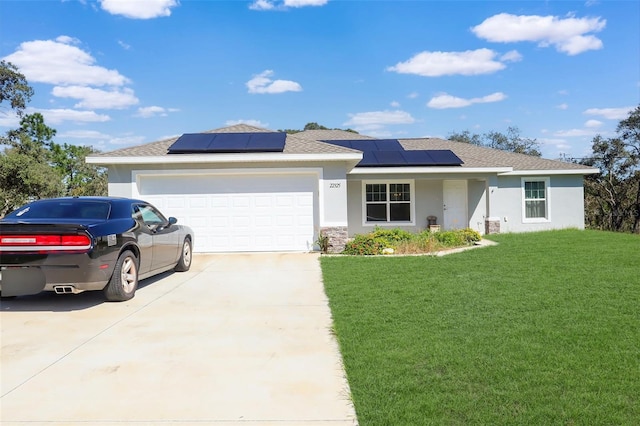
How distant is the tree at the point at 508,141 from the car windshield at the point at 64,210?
42.9 meters

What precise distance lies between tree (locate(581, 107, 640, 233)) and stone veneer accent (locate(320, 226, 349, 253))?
21.3m

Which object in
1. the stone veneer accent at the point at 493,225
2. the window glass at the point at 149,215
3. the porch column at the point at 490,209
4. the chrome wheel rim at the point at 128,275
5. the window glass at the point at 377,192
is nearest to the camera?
the chrome wheel rim at the point at 128,275

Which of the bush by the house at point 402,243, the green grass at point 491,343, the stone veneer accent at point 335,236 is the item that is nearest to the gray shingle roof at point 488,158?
the bush by the house at point 402,243

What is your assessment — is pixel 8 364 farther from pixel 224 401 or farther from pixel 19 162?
pixel 19 162

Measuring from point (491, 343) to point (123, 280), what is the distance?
211 inches

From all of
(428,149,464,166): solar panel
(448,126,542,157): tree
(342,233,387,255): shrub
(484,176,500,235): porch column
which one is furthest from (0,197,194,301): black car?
(448,126,542,157): tree

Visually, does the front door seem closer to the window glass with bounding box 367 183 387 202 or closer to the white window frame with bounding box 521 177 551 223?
the window glass with bounding box 367 183 387 202

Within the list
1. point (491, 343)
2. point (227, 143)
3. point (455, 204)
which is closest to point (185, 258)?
point (227, 143)

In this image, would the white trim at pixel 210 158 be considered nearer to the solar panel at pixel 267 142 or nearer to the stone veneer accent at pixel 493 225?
the solar panel at pixel 267 142

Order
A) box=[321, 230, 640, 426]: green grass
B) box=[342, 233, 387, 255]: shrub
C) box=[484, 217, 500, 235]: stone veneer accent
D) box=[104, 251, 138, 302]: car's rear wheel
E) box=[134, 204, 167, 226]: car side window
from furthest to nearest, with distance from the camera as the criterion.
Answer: box=[484, 217, 500, 235]: stone veneer accent
box=[342, 233, 387, 255]: shrub
box=[134, 204, 167, 226]: car side window
box=[104, 251, 138, 302]: car's rear wheel
box=[321, 230, 640, 426]: green grass

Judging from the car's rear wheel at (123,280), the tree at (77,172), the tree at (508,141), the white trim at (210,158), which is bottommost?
the car's rear wheel at (123,280)

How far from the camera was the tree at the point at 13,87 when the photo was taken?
2345 cm

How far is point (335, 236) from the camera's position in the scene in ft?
41.6

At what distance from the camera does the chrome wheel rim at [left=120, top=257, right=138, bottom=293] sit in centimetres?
673
